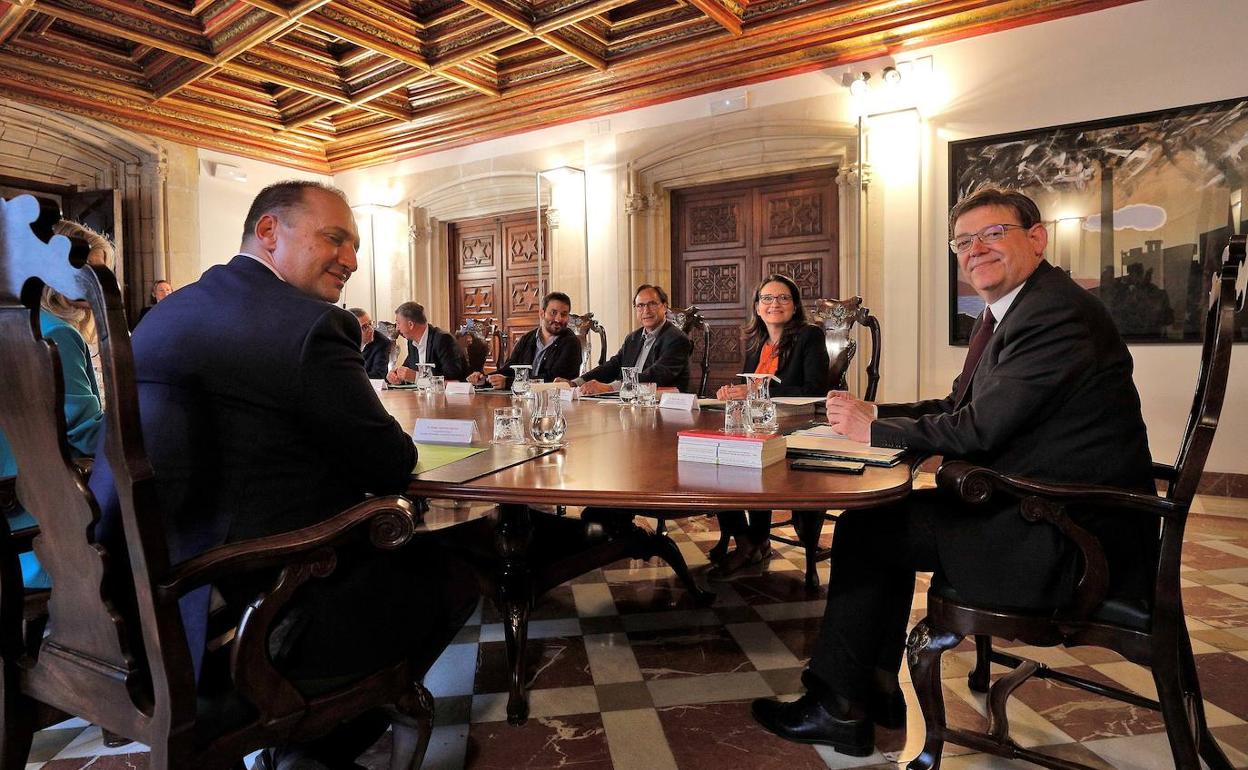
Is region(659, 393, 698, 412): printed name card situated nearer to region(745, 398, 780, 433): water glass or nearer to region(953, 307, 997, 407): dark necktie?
region(745, 398, 780, 433): water glass

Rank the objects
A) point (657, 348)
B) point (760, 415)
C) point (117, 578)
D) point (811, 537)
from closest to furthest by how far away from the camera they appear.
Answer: point (117, 578), point (760, 415), point (811, 537), point (657, 348)

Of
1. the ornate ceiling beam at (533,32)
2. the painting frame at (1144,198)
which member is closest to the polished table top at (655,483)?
the painting frame at (1144,198)

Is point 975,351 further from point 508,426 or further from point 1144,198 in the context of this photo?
point 1144,198

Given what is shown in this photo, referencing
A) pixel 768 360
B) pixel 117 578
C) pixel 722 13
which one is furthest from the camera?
pixel 722 13

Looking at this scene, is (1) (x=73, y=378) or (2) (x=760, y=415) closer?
(1) (x=73, y=378)

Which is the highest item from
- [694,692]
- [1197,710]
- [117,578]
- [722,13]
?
[722,13]

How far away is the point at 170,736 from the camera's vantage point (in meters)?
0.91

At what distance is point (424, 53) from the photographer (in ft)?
20.1

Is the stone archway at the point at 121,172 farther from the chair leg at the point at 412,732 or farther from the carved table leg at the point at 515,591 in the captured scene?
the chair leg at the point at 412,732

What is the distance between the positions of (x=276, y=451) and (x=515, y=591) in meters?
0.95

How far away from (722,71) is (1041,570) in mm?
5594

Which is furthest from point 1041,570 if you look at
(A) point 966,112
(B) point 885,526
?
(A) point 966,112

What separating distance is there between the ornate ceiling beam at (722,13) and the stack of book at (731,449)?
438 centimetres

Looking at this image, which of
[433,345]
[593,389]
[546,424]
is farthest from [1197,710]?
[433,345]
